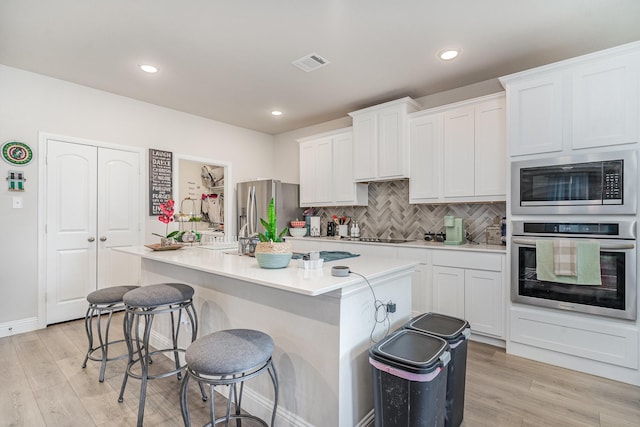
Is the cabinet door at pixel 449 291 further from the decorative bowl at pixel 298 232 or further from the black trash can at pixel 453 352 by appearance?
the decorative bowl at pixel 298 232

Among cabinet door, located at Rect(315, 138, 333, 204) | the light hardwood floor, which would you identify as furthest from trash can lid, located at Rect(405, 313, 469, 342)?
cabinet door, located at Rect(315, 138, 333, 204)

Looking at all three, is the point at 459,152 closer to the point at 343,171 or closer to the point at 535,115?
the point at 535,115

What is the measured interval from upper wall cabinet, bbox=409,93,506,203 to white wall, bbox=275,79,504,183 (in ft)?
1.36

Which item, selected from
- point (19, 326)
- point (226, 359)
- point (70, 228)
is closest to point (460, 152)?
point (226, 359)

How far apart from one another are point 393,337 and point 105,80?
3.97 m

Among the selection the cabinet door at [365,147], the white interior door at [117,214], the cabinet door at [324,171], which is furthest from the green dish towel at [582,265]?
the white interior door at [117,214]

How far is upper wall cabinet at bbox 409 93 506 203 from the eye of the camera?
3.10 m

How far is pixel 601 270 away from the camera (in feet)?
7.81

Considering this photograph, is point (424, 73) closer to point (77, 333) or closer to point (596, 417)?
point (596, 417)

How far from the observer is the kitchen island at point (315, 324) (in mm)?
1567

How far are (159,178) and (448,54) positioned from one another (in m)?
3.81

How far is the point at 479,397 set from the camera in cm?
213

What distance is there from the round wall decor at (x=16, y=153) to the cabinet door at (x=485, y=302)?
15.3 feet

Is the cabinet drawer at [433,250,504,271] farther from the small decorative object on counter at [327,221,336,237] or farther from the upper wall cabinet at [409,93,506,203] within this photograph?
the small decorative object on counter at [327,221,336,237]
